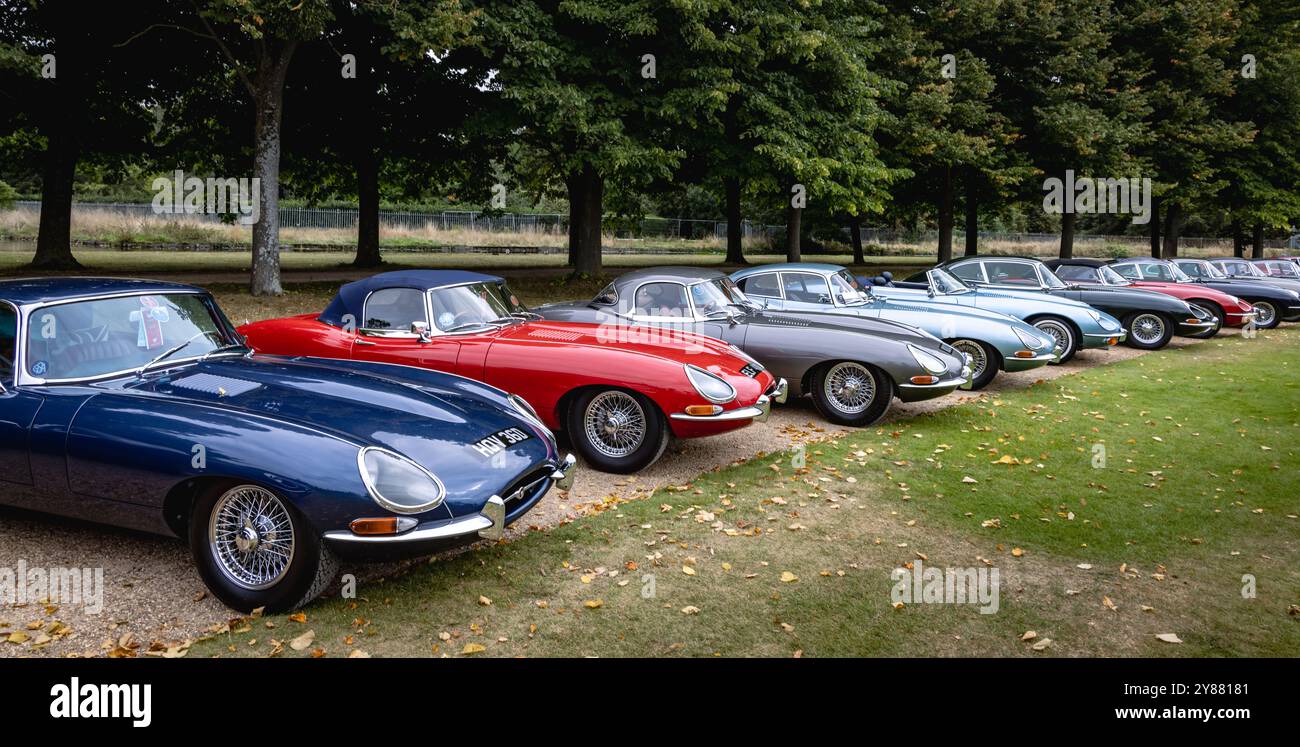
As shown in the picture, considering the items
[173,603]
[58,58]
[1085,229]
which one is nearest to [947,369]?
[173,603]

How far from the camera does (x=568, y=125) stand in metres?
17.4

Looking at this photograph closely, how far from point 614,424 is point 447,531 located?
2.99 m

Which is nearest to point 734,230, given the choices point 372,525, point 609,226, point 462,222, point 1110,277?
point 609,226

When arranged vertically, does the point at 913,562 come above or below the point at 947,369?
below

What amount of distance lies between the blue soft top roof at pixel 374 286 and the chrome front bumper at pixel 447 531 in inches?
143

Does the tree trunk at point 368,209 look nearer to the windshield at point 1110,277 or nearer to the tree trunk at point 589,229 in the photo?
the tree trunk at point 589,229

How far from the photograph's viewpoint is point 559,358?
279 inches

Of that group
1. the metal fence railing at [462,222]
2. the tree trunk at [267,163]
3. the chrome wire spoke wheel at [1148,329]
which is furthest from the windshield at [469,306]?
the metal fence railing at [462,222]

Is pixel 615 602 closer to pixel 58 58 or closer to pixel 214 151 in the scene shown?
pixel 58 58

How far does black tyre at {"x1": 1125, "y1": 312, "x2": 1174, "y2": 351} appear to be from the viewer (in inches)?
631

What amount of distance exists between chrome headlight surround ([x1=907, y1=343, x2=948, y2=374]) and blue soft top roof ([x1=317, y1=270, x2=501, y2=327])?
449 centimetres

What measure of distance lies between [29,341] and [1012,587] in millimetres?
5741

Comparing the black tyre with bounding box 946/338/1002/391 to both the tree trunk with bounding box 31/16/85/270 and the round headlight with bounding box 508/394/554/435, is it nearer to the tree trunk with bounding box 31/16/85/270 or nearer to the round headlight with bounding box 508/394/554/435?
the round headlight with bounding box 508/394/554/435

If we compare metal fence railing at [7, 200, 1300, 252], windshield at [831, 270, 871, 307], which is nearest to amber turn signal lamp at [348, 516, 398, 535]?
windshield at [831, 270, 871, 307]
